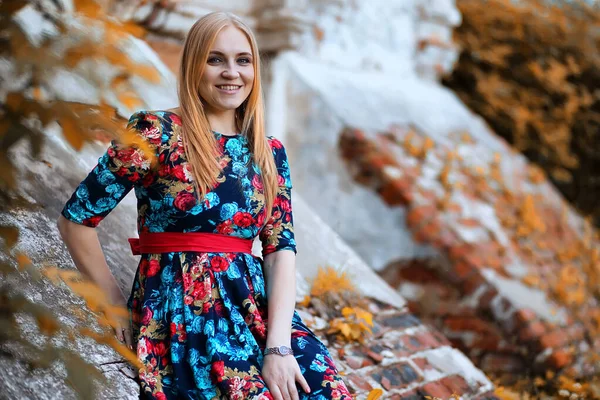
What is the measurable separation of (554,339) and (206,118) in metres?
2.48

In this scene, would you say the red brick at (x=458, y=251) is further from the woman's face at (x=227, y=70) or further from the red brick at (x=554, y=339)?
the woman's face at (x=227, y=70)

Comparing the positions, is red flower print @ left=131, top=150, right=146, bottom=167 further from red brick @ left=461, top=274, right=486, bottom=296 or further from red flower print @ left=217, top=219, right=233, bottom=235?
red brick @ left=461, top=274, right=486, bottom=296

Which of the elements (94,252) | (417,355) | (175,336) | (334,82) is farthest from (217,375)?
(334,82)

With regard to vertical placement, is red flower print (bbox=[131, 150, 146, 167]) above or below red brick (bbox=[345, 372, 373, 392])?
above

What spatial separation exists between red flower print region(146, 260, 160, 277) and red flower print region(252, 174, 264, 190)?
0.35m

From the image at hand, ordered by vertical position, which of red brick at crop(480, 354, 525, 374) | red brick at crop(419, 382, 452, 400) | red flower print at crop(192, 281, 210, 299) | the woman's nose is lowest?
red brick at crop(419, 382, 452, 400)

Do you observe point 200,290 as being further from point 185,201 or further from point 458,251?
point 458,251

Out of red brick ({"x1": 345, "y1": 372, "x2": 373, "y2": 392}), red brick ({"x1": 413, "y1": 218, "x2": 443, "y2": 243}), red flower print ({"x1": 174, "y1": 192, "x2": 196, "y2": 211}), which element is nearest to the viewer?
red flower print ({"x1": 174, "y1": 192, "x2": 196, "y2": 211})

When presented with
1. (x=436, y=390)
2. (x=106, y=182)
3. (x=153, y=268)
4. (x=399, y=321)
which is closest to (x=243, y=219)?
(x=153, y=268)

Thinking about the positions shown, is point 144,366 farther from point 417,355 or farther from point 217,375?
point 417,355

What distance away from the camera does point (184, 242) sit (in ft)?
5.75

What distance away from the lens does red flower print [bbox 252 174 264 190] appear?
73.1 inches

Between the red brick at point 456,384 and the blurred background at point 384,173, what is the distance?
0.05ft

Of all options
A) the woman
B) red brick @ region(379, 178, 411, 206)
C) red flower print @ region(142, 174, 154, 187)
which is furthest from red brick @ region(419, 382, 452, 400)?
red brick @ region(379, 178, 411, 206)
